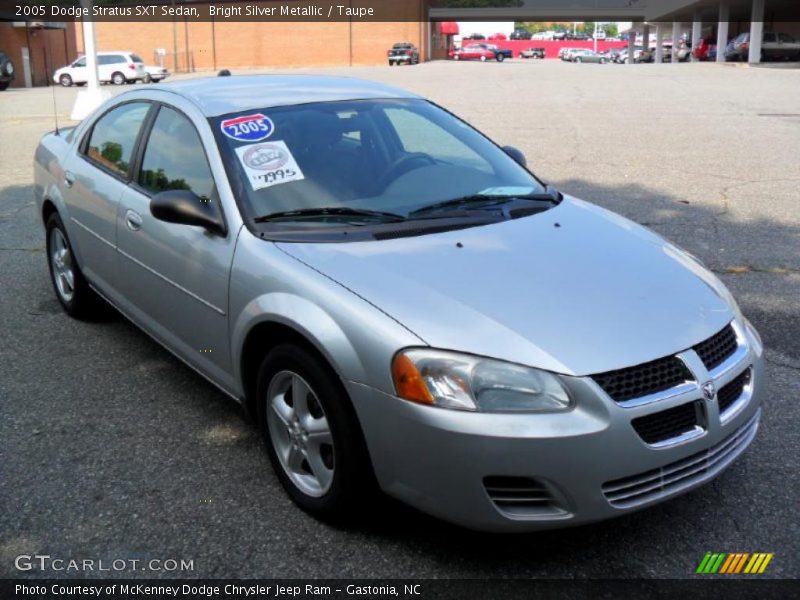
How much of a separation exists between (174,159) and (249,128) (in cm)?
50

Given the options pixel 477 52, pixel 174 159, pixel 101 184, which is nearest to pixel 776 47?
pixel 477 52

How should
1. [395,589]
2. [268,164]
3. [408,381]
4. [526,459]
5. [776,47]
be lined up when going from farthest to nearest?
[776,47] < [268,164] < [395,589] < [408,381] < [526,459]

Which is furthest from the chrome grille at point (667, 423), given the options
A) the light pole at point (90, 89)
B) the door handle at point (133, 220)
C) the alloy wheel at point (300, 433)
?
the light pole at point (90, 89)

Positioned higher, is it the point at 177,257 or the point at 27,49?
the point at 27,49

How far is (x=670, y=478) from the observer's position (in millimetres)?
2732

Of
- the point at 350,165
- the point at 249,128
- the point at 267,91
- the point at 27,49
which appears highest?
the point at 27,49

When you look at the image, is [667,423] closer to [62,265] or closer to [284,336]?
[284,336]

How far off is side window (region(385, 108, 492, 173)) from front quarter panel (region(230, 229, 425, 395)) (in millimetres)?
1217

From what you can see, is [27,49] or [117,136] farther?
[27,49]

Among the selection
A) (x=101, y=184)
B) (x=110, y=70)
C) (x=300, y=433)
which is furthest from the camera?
(x=110, y=70)

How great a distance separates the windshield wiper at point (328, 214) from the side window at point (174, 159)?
37 cm

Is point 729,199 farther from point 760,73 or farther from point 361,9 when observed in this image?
point 361,9

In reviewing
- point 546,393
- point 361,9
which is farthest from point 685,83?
point 361,9

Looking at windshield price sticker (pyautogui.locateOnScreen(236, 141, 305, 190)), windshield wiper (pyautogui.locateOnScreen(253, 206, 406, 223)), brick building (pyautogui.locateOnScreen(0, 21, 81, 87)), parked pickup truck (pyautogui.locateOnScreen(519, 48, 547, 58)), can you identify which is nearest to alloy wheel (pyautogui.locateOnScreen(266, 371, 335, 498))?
windshield wiper (pyautogui.locateOnScreen(253, 206, 406, 223))
